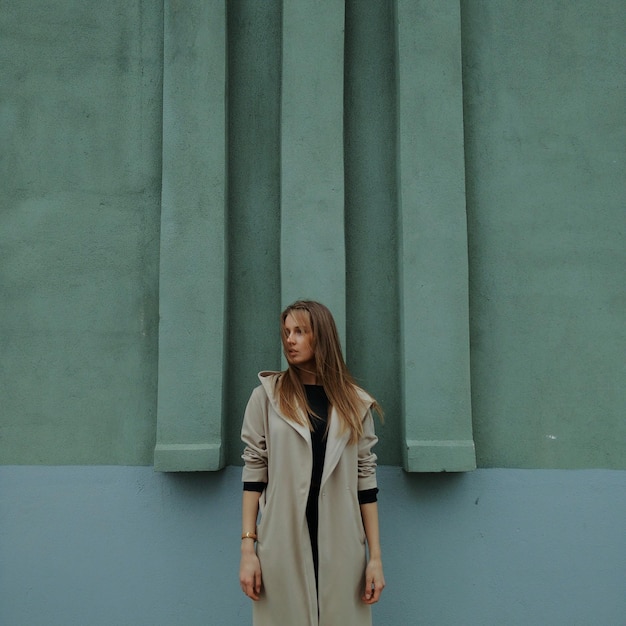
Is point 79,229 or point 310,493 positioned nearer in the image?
point 310,493

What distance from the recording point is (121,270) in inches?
152

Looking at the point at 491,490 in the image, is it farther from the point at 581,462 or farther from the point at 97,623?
the point at 97,623

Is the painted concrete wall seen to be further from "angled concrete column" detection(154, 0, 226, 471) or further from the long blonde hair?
the long blonde hair

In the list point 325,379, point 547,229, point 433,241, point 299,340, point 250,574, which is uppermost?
point 547,229

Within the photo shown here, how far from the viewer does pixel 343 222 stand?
3.73m

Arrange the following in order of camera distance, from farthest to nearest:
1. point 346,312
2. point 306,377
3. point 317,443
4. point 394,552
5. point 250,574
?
1. point 346,312
2. point 394,552
3. point 306,377
4. point 317,443
5. point 250,574

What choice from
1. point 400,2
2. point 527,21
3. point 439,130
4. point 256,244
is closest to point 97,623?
point 256,244

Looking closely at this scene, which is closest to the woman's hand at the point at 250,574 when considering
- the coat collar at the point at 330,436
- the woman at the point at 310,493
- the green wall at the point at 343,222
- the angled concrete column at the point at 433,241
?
the woman at the point at 310,493

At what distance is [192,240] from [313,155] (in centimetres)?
85

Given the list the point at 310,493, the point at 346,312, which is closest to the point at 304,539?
the point at 310,493

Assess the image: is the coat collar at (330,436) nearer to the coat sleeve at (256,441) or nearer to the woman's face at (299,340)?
the coat sleeve at (256,441)

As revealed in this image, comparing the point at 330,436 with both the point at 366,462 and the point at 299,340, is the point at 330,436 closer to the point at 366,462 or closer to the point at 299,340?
the point at 366,462

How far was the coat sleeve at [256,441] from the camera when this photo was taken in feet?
9.48

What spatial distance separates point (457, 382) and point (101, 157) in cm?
251
